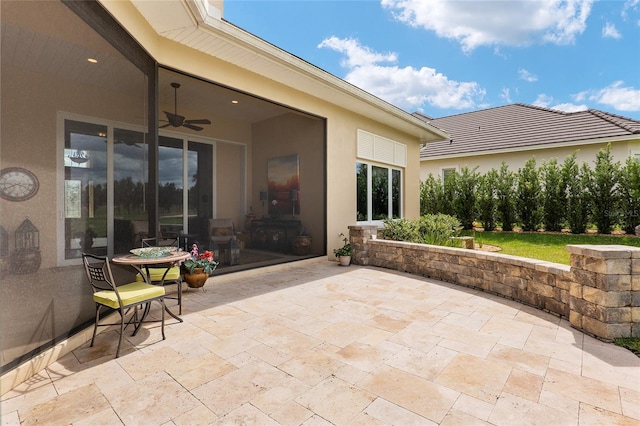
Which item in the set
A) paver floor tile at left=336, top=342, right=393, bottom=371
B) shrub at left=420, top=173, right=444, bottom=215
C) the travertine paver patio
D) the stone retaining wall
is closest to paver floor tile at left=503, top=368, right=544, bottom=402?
the travertine paver patio

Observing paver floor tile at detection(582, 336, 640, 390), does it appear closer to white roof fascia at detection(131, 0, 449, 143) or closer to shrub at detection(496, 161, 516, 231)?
white roof fascia at detection(131, 0, 449, 143)

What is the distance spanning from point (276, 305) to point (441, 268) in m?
3.04

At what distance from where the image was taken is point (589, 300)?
3.18 m

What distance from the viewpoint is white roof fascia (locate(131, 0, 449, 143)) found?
11.7 ft

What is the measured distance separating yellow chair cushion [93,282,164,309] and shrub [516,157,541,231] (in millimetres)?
11967

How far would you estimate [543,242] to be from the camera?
8633mm

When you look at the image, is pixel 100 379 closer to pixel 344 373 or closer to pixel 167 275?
pixel 167 275

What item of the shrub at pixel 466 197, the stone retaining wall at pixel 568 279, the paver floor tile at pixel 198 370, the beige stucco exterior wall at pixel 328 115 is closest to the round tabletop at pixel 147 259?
the paver floor tile at pixel 198 370

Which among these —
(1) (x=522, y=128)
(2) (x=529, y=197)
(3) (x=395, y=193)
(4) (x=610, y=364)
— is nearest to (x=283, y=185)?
(3) (x=395, y=193)

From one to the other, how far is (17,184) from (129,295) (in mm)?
1247

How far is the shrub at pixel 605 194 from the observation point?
961cm

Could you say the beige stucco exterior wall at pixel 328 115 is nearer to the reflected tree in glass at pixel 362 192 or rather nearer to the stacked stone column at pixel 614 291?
the reflected tree in glass at pixel 362 192

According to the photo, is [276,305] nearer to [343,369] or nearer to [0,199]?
[343,369]

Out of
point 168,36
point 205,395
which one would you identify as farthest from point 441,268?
point 168,36
